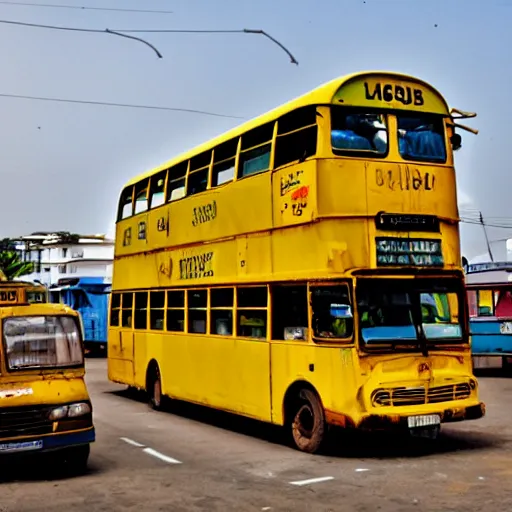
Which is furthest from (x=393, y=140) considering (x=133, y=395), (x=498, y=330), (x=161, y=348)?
(x=498, y=330)

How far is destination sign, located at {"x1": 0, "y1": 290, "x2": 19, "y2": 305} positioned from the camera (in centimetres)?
948

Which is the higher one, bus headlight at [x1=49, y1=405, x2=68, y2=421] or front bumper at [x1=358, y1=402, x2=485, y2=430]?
bus headlight at [x1=49, y1=405, x2=68, y2=421]

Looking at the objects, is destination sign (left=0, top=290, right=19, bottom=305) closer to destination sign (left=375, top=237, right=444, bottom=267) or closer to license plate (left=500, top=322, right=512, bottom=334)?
destination sign (left=375, top=237, right=444, bottom=267)

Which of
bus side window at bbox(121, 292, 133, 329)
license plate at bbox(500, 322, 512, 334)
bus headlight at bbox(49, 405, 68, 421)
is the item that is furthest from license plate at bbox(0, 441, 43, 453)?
license plate at bbox(500, 322, 512, 334)

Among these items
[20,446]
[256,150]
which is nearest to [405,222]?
[256,150]

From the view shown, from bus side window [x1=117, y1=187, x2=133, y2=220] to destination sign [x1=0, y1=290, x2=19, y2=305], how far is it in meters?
8.39

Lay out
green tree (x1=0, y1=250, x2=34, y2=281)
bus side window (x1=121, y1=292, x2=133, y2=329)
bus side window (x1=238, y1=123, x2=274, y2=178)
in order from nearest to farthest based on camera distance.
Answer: bus side window (x1=238, y1=123, x2=274, y2=178) → bus side window (x1=121, y1=292, x2=133, y2=329) → green tree (x1=0, y1=250, x2=34, y2=281)

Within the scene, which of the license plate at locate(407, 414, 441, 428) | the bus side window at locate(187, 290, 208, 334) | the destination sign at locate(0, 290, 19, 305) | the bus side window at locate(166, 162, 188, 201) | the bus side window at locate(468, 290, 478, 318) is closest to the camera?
the destination sign at locate(0, 290, 19, 305)

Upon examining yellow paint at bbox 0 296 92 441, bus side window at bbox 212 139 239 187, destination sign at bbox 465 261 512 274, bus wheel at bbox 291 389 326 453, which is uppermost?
bus side window at bbox 212 139 239 187

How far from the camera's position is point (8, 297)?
9516 mm

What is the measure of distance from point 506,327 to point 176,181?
1063 cm

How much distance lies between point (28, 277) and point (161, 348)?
203 feet

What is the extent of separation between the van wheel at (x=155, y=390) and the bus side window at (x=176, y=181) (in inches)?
132

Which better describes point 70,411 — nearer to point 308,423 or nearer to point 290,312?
point 308,423
